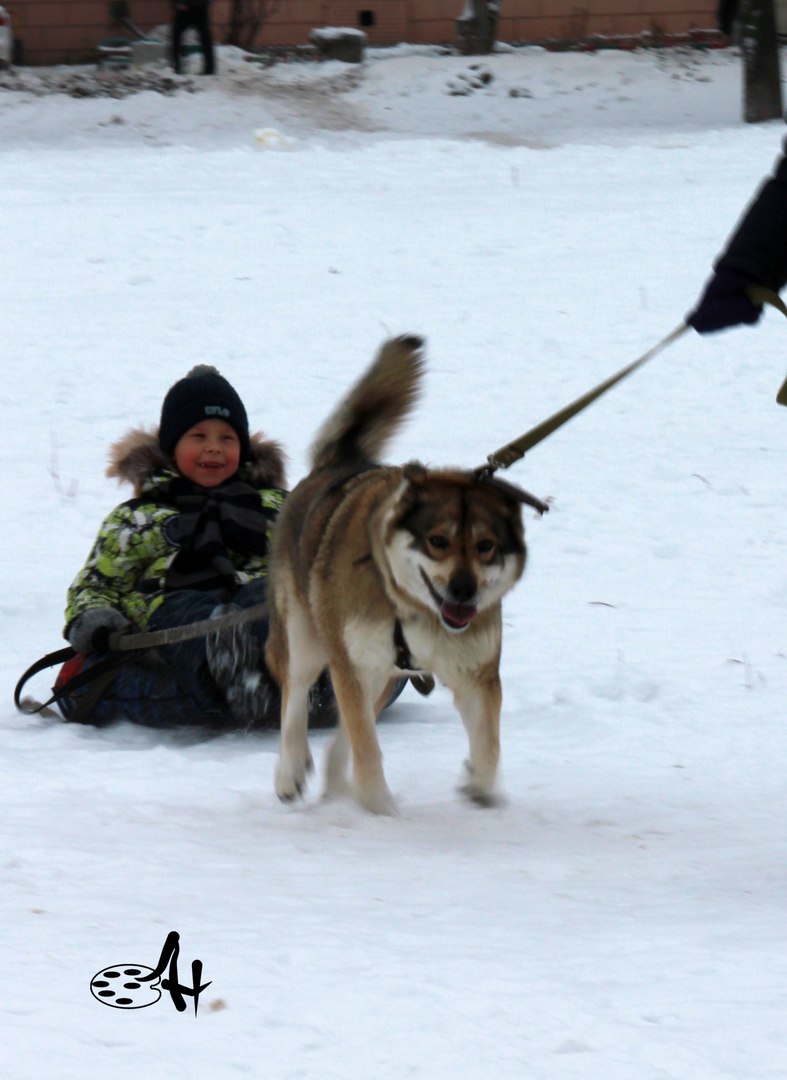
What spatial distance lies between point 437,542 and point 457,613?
181mm

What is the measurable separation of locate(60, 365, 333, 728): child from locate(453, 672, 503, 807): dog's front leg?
42.8 inches

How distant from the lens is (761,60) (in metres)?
16.6

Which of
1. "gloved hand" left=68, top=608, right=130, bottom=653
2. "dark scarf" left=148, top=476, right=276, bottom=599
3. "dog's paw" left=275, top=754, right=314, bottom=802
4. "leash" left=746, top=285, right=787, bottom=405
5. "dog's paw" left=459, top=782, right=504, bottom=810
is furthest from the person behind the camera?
"dark scarf" left=148, top=476, right=276, bottom=599

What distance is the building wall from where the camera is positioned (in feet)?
82.3

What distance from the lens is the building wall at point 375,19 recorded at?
Result: 25.1 meters

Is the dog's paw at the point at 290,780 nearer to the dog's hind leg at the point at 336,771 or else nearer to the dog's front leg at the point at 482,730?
the dog's hind leg at the point at 336,771

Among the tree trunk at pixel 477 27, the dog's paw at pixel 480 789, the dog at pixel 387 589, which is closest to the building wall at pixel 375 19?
the tree trunk at pixel 477 27

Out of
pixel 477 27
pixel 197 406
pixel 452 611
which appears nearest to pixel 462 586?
pixel 452 611

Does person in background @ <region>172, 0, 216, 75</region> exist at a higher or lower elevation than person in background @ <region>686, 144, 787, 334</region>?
lower

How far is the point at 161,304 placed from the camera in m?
10.4

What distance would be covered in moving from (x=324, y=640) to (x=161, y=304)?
664 centimetres

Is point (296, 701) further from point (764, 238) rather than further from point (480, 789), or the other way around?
point (764, 238)

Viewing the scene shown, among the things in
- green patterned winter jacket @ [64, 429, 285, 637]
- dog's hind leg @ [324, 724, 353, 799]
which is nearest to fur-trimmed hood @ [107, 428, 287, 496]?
green patterned winter jacket @ [64, 429, 285, 637]

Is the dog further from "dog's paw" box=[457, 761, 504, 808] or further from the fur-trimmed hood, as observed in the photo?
the fur-trimmed hood
